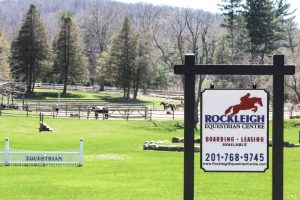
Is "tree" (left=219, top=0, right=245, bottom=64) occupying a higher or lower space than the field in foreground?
higher

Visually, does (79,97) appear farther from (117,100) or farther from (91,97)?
(117,100)

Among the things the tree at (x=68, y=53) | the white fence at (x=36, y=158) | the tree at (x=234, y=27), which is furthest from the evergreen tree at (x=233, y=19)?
the white fence at (x=36, y=158)

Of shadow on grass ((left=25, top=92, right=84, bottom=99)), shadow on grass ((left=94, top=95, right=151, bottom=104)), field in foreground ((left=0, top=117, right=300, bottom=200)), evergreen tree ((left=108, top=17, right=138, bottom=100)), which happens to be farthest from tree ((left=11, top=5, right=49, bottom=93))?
field in foreground ((left=0, top=117, right=300, bottom=200))

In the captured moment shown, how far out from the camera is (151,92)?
100812mm

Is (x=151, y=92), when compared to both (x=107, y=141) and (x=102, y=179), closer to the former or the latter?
(x=107, y=141)

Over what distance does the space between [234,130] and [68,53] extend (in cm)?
7983

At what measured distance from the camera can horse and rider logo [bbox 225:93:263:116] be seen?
890cm

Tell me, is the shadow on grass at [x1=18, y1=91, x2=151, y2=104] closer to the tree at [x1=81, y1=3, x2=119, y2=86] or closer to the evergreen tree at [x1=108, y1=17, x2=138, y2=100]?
the evergreen tree at [x1=108, y1=17, x2=138, y2=100]

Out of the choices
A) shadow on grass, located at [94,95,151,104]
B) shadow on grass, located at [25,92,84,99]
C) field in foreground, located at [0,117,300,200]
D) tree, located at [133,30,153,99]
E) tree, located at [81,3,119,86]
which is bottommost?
field in foreground, located at [0,117,300,200]

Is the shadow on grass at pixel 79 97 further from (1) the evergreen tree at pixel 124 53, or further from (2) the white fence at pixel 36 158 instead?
(2) the white fence at pixel 36 158

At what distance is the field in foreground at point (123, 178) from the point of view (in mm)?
15789

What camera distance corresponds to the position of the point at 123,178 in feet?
64.7

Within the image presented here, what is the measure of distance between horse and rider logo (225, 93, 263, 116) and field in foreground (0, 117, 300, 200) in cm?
659

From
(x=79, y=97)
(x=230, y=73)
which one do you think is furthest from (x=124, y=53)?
(x=230, y=73)
